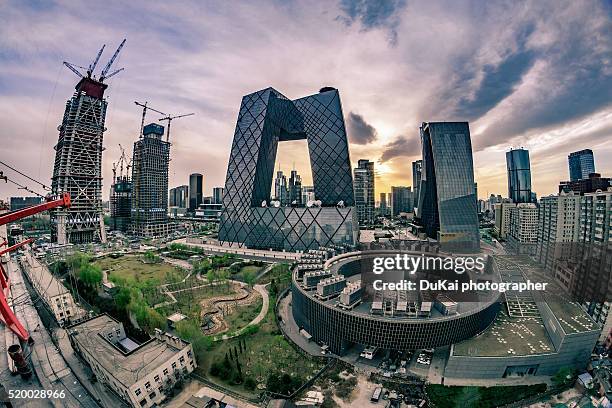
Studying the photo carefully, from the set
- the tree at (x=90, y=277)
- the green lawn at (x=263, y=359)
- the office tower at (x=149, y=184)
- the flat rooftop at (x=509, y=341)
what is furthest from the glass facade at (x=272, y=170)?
the flat rooftop at (x=509, y=341)

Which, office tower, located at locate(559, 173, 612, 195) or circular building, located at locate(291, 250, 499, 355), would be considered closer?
circular building, located at locate(291, 250, 499, 355)

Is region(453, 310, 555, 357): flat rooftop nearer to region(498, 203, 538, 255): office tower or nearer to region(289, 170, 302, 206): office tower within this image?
region(498, 203, 538, 255): office tower

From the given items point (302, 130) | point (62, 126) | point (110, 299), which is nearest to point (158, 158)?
point (62, 126)

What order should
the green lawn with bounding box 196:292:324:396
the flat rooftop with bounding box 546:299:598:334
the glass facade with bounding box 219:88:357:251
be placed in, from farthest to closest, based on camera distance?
1. the glass facade with bounding box 219:88:357:251
2. the flat rooftop with bounding box 546:299:598:334
3. the green lawn with bounding box 196:292:324:396

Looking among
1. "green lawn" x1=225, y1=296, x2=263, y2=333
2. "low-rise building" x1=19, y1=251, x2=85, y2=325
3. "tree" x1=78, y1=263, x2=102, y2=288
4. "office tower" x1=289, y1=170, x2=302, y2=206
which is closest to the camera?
"green lawn" x1=225, y1=296, x2=263, y2=333

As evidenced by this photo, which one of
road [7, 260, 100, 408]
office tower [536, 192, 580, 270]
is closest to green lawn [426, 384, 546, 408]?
road [7, 260, 100, 408]

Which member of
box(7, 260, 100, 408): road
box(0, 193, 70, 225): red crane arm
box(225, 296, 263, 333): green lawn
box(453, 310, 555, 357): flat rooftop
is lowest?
box(7, 260, 100, 408): road
